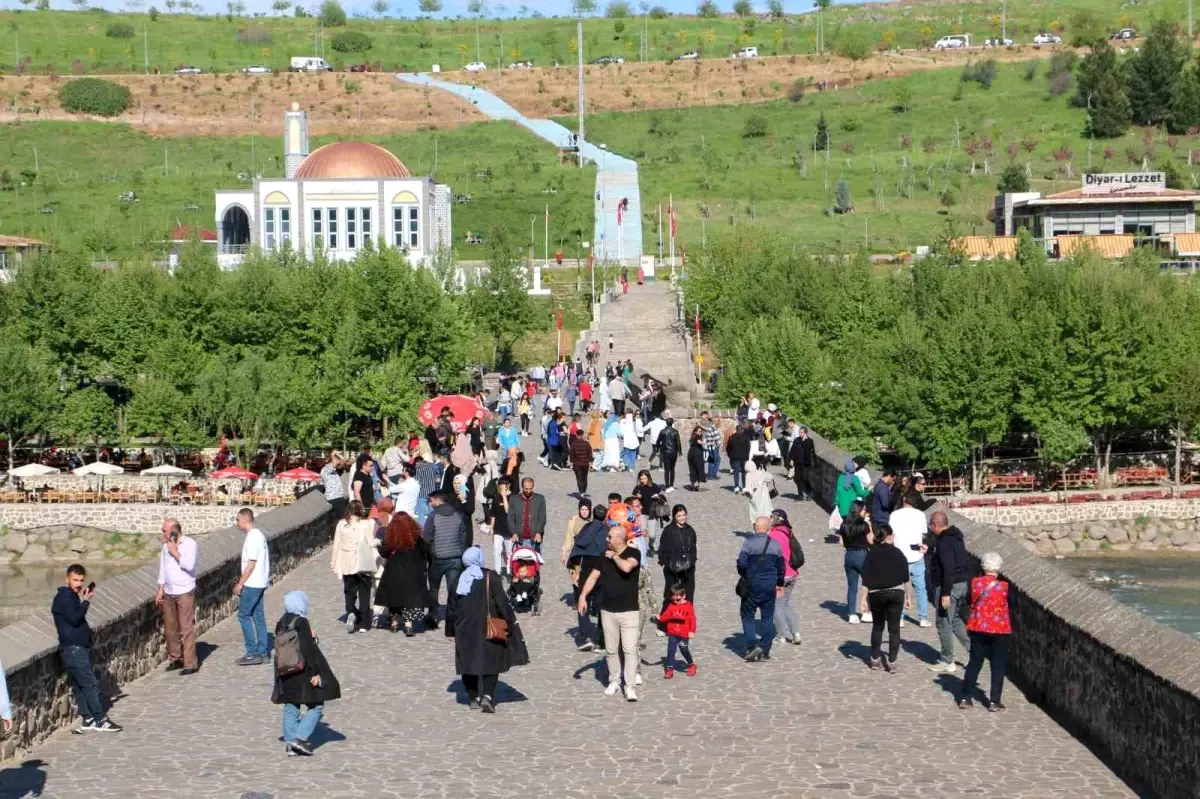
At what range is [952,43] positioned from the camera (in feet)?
555

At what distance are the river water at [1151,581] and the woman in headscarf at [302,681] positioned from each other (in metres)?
26.0

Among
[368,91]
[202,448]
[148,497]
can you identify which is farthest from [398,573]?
[368,91]

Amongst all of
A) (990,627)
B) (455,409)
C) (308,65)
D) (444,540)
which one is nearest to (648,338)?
(455,409)

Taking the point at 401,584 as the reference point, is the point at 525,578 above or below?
below

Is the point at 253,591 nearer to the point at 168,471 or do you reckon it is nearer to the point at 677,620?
the point at 677,620

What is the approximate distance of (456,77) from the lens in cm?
15988

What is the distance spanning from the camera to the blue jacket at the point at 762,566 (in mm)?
17281

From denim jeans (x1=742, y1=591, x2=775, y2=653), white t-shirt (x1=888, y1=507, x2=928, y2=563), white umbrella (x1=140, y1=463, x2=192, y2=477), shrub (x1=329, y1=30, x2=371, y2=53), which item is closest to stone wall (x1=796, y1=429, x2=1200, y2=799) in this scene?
white t-shirt (x1=888, y1=507, x2=928, y2=563)

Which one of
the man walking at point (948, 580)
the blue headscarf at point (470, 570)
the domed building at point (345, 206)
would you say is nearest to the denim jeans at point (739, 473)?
the man walking at point (948, 580)

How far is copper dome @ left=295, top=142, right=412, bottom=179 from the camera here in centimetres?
8031

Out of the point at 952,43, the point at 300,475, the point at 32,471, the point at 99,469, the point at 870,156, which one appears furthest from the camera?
the point at 952,43

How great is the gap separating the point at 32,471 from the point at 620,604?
114 ft

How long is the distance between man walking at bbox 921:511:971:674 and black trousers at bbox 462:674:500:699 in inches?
159

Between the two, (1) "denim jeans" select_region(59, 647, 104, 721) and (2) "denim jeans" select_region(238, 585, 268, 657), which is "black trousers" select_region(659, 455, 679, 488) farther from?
(1) "denim jeans" select_region(59, 647, 104, 721)
